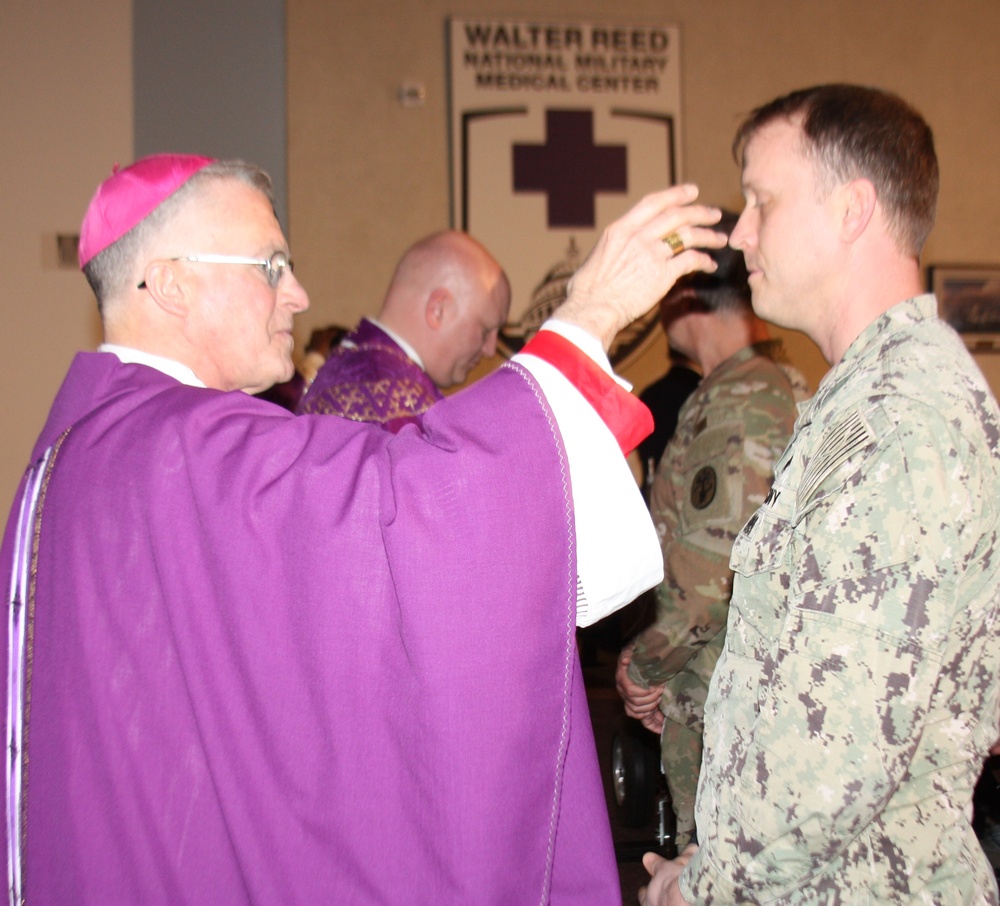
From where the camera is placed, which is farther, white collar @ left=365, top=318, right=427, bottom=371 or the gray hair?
white collar @ left=365, top=318, right=427, bottom=371

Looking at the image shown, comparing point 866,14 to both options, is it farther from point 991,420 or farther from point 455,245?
point 991,420

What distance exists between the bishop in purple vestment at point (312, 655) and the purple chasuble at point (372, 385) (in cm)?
156

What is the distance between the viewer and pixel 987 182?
6.64 meters

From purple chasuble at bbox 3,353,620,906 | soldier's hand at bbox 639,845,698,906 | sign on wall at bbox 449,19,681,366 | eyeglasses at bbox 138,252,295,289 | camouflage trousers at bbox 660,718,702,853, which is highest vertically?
sign on wall at bbox 449,19,681,366

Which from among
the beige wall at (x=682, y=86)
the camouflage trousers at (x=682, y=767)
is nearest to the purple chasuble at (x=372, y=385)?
the camouflage trousers at (x=682, y=767)

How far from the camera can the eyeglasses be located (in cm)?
134

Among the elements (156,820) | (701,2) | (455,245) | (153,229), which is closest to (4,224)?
(455,245)

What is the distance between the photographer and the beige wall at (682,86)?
5.80m

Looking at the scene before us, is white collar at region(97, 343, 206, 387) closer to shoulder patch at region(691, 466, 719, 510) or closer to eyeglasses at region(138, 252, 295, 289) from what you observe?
eyeglasses at region(138, 252, 295, 289)

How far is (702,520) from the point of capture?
7.23 feet

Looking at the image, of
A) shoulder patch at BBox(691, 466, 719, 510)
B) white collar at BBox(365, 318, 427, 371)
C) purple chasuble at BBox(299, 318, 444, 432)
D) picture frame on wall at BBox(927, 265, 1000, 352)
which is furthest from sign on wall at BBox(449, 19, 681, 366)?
shoulder patch at BBox(691, 466, 719, 510)

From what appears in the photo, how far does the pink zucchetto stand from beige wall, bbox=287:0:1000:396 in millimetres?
4484

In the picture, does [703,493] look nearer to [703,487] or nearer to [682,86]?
[703,487]

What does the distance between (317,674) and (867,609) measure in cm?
62
